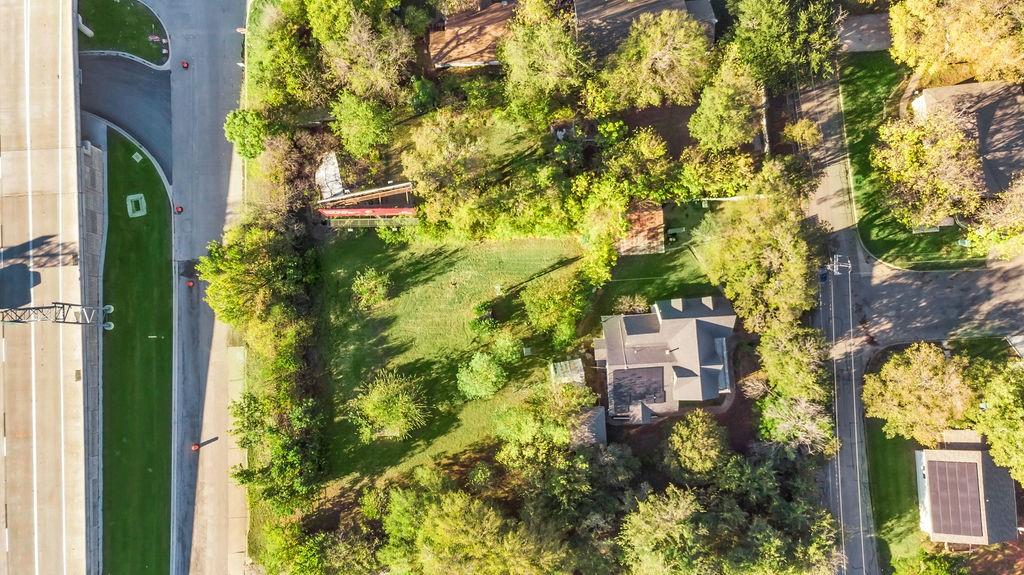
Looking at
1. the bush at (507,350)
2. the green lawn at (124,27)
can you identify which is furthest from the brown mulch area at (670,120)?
the green lawn at (124,27)

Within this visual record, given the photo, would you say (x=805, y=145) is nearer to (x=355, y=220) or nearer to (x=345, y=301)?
(x=355, y=220)

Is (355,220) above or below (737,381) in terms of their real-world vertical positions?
above

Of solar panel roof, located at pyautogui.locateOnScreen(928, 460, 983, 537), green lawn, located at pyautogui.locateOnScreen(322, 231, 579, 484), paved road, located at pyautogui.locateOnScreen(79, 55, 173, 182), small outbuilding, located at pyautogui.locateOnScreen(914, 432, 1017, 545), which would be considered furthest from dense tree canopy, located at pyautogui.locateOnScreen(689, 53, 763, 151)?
paved road, located at pyautogui.locateOnScreen(79, 55, 173, 182)

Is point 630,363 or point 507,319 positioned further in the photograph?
point 507,319

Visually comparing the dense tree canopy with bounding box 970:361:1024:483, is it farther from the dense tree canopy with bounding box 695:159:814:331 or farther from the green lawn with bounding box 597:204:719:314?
the green lawn with bounding box 597:204:719:314

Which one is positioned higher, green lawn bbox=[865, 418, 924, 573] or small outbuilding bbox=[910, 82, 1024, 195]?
small outbuilding bbox=[910, 82, 1024, 195]

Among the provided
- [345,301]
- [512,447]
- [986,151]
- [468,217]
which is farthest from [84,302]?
[986,151]
